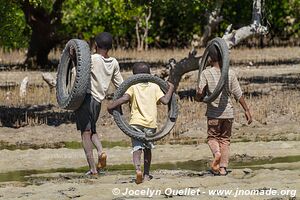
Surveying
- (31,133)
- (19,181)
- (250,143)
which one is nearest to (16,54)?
(31,133)

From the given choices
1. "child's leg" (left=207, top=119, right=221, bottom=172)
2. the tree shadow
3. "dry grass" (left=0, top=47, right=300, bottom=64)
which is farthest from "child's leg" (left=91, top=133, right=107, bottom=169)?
"dry grass" (left=0, top=47, right=300, bottom=64)

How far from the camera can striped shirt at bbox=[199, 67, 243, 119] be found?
35.5 ft

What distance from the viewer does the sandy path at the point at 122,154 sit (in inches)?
513

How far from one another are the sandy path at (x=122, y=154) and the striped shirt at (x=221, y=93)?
98.2 inches

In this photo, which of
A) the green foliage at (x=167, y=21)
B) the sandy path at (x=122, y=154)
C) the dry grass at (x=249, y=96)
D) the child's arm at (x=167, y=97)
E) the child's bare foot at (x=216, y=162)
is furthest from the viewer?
the green foliage at (x=167, y=21)

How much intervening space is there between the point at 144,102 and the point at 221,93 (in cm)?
113

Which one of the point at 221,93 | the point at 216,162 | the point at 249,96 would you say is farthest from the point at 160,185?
the point at 249,96

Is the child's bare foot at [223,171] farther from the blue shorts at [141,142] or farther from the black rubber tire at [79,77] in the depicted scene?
the black rubber tire at [79,77]

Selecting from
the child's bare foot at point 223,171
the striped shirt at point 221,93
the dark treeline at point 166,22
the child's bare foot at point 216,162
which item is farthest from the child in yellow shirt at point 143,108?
the dark treeline at point 166,22

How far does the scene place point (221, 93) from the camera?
35.5 feet

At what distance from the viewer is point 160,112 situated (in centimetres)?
1828

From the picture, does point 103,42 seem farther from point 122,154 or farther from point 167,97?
point 122,154

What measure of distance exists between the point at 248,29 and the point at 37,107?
207 inches

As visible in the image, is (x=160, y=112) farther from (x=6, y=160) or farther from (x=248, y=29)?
(x=6, y=160)
